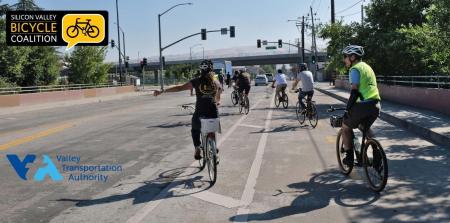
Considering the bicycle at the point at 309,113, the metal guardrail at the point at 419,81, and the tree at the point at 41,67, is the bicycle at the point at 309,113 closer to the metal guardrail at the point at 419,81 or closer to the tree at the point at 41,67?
the metal guardrail at the point at 419,81

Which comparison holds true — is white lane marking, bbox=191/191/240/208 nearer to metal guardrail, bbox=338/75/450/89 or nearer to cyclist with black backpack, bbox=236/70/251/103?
metal guardrail, bbox=338/75/450/89

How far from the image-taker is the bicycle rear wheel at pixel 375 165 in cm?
666

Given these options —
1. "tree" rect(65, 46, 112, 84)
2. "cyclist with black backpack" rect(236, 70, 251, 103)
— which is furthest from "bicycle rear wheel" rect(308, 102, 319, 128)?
"tree" rect(65, 46, 112, 84)

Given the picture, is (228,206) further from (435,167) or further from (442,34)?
(442,34)

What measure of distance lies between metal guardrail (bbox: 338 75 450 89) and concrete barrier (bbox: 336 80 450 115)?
0.27 m

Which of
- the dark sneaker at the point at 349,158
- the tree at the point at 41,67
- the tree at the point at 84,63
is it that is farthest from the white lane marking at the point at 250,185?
the tree at the point at 84,63

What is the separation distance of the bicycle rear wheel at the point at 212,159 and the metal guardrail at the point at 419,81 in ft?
38.1

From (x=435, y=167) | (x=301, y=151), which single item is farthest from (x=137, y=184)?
(x=435, y=167)

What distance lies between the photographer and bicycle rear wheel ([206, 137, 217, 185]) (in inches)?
294

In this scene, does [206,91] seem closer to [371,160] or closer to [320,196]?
[320,196]

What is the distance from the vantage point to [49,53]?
179 ft

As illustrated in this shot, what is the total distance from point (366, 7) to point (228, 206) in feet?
72.0

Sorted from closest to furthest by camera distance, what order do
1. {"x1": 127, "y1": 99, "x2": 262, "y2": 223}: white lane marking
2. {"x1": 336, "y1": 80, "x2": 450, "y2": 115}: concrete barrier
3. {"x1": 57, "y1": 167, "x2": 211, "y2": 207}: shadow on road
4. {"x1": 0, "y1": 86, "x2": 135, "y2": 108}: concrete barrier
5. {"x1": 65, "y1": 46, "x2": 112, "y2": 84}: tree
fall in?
{"x1": 127, "y1": 99, "x2": 262, "y2": 223}: white lane marking, {"x1": 57, "y1": 167, "x2": 211, "y2": 207}: shadow on road, {"x1": 336, "y1": 80, "x2": 450, "y2": 115}: concrete barrier, {"x1": 0, "y1": 86, "x2": 135, "y2": 108}: concrete barrier, {"x1": 65, "y1": 46, "x2": 112, "y2": 84}: tree

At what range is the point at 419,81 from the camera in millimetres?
20656
